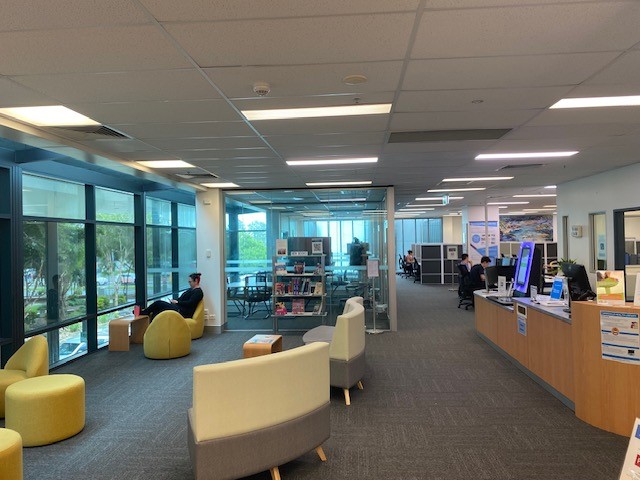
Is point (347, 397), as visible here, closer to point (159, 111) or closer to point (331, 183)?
point (159, 111)

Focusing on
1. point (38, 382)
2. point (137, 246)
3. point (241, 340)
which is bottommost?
point (241, 340)

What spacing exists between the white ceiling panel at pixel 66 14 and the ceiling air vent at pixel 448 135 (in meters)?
2.82

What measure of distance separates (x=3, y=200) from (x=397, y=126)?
455 cm

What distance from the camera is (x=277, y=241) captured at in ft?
→ 26.9

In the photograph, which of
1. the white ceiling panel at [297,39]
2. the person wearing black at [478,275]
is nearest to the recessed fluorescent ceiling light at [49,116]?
the white ceiling panel at [297,39]

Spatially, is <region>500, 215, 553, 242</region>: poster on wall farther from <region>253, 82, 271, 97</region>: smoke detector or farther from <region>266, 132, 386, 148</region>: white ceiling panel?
<region>253, 82, 271, 97</region>: smoke detector

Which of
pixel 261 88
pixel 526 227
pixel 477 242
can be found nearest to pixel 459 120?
pixel 261 88

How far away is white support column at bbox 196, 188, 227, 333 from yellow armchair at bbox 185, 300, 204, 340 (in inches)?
22.1

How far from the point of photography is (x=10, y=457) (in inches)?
103

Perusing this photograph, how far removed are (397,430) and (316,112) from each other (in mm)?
2743

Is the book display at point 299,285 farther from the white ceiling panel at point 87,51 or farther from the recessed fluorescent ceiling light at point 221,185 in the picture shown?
the white ceiling panel at point 87,51

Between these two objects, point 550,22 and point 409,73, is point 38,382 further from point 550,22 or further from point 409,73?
point 550,22

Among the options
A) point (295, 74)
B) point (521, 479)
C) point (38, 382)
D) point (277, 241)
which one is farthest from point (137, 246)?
point (521, 479)

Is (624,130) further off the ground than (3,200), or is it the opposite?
(624,130)
